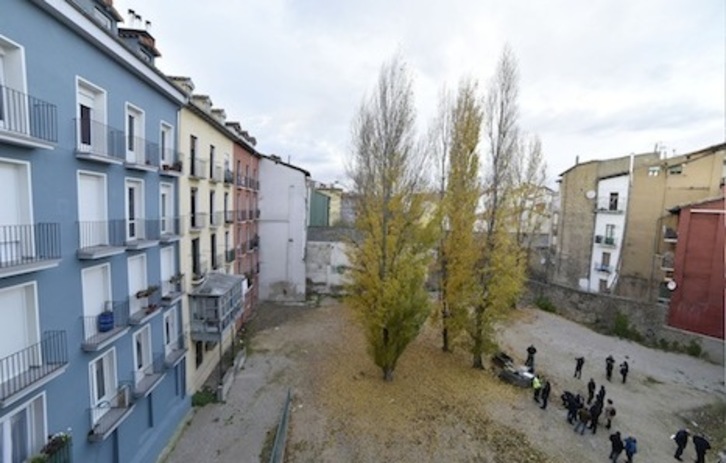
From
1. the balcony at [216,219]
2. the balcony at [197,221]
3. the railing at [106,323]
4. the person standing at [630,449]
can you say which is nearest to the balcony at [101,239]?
the railing at [106,323]

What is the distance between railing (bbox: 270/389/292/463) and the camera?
412 inches

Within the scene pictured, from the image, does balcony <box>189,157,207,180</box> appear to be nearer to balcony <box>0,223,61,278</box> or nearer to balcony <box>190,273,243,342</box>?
balcony <box>190,273,243,342</box>

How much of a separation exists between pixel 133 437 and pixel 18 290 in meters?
5.98

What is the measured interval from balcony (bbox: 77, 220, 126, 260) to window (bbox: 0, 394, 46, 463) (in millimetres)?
2972

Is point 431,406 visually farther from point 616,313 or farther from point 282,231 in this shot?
point 616,313

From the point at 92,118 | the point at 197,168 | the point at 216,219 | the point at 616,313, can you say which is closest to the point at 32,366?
the point at 92,118

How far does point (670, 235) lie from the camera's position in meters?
23.8

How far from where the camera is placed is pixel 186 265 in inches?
556

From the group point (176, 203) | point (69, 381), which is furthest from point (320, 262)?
point (69, 381)

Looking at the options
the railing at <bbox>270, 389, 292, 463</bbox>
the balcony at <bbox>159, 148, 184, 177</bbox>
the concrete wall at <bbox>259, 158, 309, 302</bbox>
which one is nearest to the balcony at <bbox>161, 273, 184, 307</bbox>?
the balcony at <bbox>159, 148, 184, 177</bbox>

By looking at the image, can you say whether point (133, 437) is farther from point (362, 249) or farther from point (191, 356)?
point (362, 249)

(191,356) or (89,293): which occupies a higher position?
(89,293)

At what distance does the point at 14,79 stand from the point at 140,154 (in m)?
4.37

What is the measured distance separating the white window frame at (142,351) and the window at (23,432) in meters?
3.30
